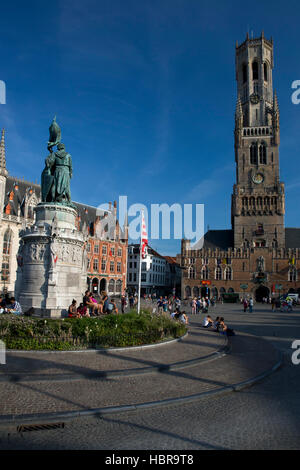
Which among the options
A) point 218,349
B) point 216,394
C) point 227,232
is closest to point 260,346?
point 218,349

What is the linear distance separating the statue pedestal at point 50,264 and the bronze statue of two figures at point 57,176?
2.82ft

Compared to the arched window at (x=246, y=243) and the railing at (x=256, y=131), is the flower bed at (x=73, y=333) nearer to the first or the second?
the arched window at (x=246, y=243)

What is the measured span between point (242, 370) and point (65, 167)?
1400cm

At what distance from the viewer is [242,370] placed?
990cm

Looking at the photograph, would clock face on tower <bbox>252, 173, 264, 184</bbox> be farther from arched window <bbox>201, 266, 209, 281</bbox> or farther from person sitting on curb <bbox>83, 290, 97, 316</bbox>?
person sitting on curb <bbox>83, 290, 97, 316</bbox>

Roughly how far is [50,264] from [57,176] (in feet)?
17.4

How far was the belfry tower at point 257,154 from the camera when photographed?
210 ft

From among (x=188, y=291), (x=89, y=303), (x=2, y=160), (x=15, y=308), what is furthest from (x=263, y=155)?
(x=15, y=308)

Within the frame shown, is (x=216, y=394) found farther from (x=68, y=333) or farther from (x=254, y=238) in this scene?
(x=254, y=238)

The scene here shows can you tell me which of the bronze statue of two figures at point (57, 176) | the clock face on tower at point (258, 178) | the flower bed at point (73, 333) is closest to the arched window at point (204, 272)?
the clock face on tower at point (258, 178)

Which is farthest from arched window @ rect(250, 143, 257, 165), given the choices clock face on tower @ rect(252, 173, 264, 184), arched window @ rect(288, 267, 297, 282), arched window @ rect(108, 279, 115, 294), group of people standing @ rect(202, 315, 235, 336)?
group of people standing @ rect(202, 315, 235, 336)

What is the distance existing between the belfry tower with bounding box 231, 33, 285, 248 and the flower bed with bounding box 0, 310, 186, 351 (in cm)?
5500

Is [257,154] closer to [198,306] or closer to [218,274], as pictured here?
[218,274]

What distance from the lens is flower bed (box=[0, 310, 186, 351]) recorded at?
10.8m
